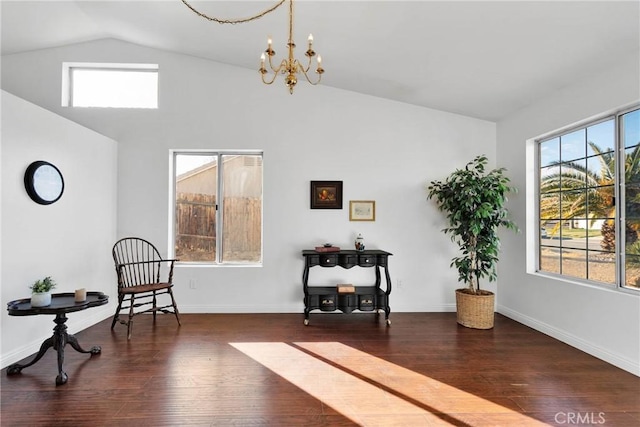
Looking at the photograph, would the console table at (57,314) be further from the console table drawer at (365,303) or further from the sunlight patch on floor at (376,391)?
the console table drawer at (365,303)

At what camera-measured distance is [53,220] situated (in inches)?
114

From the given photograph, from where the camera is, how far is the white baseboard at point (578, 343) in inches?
92.7

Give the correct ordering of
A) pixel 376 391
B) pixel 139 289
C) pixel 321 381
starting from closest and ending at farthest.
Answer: pixel 376 391 < pixel 321 381 < pixel 139 289

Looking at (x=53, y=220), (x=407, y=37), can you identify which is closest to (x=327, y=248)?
(x=407, y=37)

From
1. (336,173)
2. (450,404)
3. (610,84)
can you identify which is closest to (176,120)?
(336,173)

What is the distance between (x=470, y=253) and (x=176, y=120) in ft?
13.3

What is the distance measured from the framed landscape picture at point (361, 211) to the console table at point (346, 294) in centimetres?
55

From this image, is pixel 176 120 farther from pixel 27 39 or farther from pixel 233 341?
pixel 233 341

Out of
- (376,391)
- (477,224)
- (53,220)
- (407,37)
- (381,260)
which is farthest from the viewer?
(381,260)

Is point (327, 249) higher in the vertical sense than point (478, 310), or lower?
higher

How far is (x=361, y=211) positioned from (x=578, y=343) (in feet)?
8.27

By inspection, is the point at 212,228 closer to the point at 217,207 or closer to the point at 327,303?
the point at 217,207

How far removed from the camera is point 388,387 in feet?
6.98

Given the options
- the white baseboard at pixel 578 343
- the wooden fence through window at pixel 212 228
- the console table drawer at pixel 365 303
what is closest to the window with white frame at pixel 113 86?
the wooden fence through window at pixel 212 228
